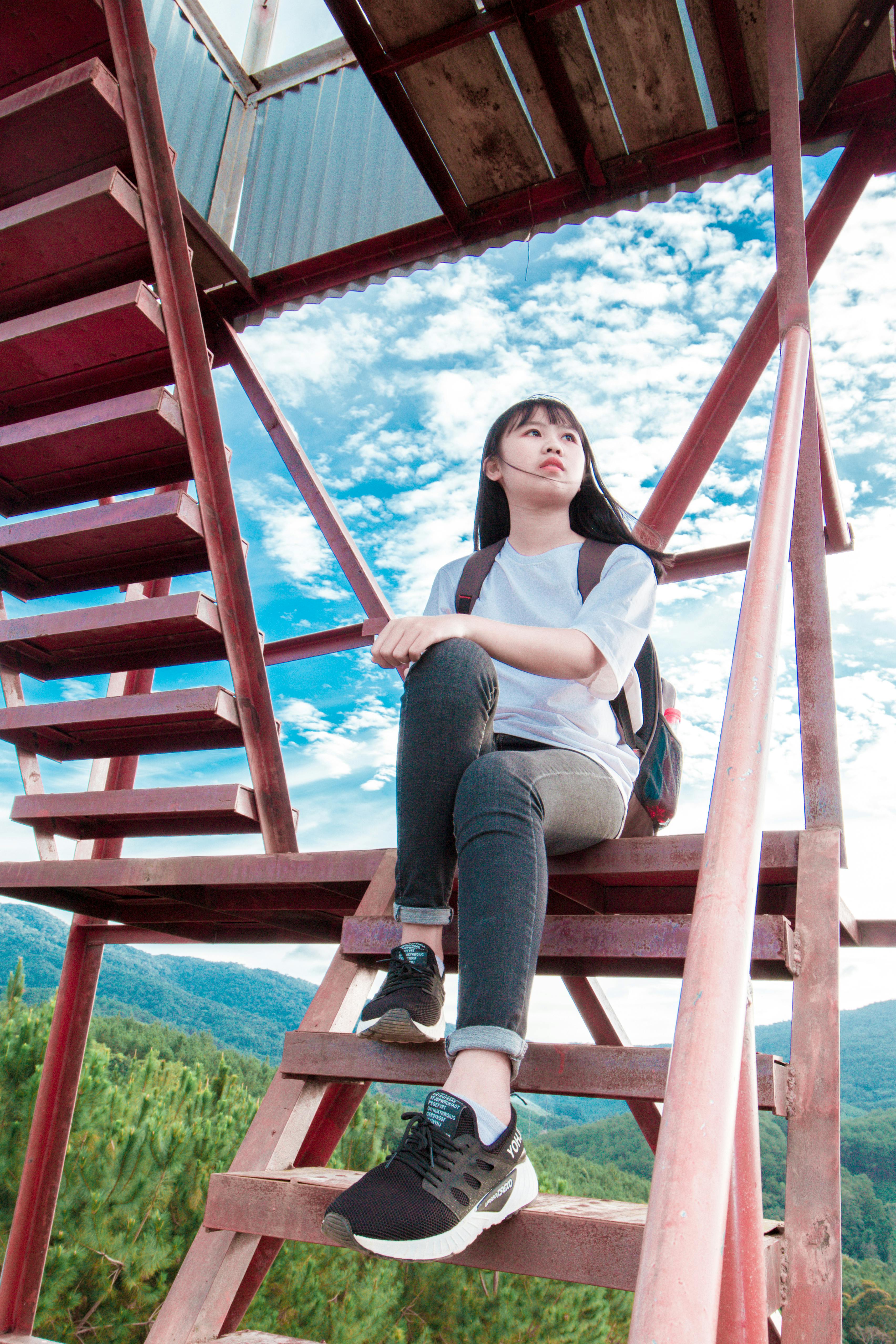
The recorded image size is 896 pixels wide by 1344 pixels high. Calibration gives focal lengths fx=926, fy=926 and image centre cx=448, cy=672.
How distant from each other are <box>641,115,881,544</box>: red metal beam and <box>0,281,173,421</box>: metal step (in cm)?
198

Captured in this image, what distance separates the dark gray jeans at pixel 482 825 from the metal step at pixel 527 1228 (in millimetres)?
202

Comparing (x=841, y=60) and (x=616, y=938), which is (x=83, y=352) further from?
(x=841, y=60)

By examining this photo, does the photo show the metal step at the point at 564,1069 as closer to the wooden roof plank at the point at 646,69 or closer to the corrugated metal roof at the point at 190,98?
the wooden roof plank at the point at 646,69

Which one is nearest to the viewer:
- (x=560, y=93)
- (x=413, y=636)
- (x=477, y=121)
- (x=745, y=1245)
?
(x=745, y=1245)

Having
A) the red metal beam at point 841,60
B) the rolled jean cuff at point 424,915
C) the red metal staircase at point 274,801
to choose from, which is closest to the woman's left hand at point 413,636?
the rolled jean cuff at point 424,915

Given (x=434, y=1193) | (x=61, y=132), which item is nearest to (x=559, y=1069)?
(x=434, y=1193)

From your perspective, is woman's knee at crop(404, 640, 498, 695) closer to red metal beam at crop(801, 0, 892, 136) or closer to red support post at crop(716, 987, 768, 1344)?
red support post at crop(716, 987, 768, 1344)

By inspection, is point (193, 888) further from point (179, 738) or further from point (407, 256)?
point (407, 256)

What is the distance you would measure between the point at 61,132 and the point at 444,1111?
3.14m

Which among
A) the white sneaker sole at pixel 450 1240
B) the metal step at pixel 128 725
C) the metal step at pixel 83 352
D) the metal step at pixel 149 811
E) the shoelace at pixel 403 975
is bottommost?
the white sneaker sole at pixel 450 1240

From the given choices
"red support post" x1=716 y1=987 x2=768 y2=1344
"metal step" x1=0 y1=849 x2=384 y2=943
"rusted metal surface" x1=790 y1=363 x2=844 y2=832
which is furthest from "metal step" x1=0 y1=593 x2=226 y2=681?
"red support post" x1=716 y1=987 x2=768 y2=1344

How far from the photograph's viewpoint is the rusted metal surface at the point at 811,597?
2.20 metres

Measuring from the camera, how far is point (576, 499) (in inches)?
91.6

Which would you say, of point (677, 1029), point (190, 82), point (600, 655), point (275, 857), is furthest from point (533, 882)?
point (190, 82)
